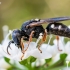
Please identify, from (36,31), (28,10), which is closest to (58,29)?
(36,31)

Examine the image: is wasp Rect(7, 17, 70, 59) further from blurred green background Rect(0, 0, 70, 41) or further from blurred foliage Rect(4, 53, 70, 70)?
blurred green background Rect(0, 0, 70, 41)

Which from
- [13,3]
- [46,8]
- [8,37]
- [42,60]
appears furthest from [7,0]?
[42,60]

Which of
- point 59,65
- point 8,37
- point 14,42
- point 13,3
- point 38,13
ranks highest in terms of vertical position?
point 13,3

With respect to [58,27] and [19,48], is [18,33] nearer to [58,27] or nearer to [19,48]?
[19,48]

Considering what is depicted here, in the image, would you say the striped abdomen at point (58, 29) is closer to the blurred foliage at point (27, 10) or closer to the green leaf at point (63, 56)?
the green leaf at point (63, 56)

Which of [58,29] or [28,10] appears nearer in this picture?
[58,29]

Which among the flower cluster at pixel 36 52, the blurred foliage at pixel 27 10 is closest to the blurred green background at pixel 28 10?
the blurred foliage at pixel 27 10

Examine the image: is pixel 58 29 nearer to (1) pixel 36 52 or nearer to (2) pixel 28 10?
(1) pixel 36 52
